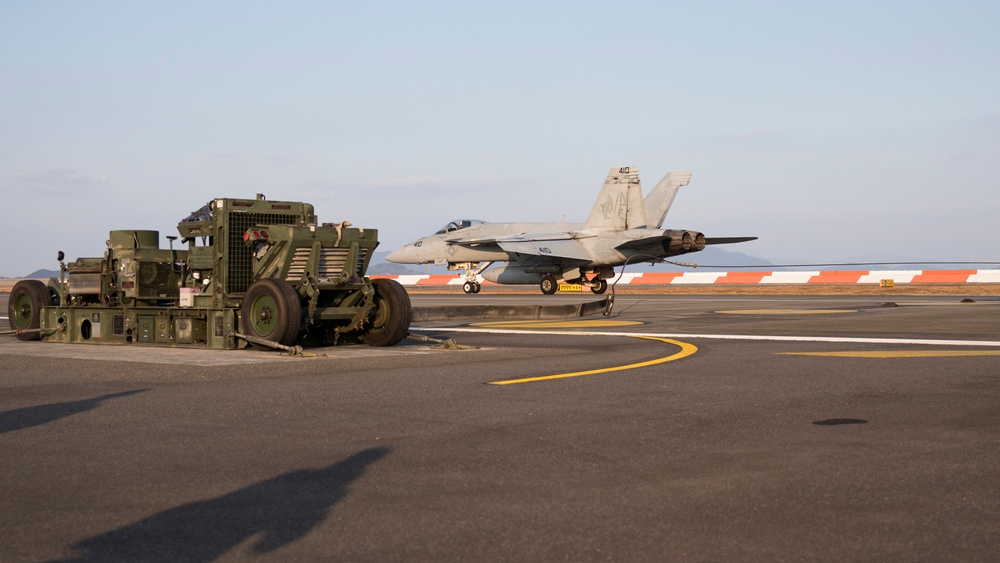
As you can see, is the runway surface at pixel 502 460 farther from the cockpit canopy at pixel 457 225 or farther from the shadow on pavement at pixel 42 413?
the cockpit canopy at pixel 457 225

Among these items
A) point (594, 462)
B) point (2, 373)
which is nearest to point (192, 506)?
point (594, 462)

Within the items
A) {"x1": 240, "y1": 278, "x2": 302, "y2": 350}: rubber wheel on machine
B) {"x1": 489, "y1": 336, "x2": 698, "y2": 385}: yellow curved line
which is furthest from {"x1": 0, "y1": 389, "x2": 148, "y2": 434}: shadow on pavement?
{"x1": 240, "y1": 278, "x2": 302, "y2": 350}: rubber wheel on machine

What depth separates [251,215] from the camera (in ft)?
51.9

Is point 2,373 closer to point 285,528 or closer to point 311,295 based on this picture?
point 311,295

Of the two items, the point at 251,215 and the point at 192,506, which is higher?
the point at 251,215

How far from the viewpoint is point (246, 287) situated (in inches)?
624

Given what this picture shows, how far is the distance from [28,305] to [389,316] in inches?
294

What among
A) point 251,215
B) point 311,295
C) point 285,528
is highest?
point 251,215

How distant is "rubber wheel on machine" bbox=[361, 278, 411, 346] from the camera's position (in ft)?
51.9

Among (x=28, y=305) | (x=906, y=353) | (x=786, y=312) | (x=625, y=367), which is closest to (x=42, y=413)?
(x=625, y=367)

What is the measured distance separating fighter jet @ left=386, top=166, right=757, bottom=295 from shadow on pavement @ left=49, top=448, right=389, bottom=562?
1352 inches

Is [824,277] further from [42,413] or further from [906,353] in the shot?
[42,413]

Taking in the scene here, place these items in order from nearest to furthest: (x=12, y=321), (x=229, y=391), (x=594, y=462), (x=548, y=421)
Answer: (x=594, y=462), (x=548, y=421), (x=229, y=391), (x=12, y=321)

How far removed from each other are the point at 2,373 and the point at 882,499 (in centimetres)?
1048
